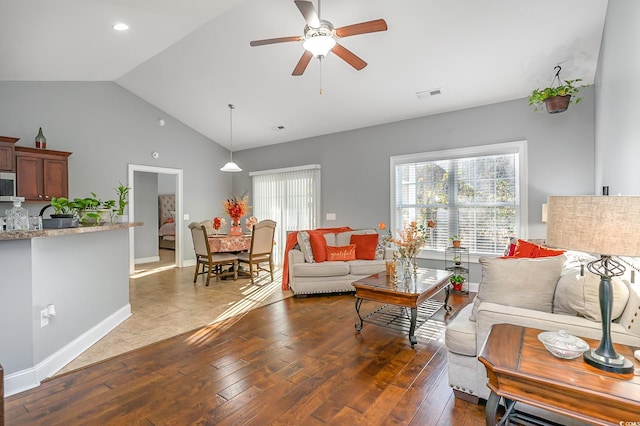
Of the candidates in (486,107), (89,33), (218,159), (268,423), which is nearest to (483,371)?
(268,423)

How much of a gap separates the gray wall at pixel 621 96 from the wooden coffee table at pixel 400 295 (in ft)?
5.59

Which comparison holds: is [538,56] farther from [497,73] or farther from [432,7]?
[432,7]

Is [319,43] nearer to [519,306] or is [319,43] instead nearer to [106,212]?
[519,306]

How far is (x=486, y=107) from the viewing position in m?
4.79

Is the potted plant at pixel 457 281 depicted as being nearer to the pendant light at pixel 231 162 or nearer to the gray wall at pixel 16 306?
the pendant light at pixel 231 162

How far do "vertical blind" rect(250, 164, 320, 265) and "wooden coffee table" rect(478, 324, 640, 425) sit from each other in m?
5.32

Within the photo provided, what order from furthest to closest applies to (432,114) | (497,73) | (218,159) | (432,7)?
(218,159) → (432,114) → (497,73) → (432,7)

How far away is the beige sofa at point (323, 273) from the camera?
459cm

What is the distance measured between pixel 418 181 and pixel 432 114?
3.62 ft

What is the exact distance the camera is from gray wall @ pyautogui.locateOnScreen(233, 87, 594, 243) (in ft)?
13.7

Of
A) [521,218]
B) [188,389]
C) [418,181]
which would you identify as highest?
[418,181]

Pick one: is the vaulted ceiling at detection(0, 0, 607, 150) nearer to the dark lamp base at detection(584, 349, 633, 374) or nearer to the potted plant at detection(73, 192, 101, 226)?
the potted plant at detection(73, 192, 101, 226)

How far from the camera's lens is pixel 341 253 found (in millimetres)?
4883

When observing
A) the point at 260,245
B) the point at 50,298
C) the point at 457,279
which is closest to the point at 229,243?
the point at 260,245
